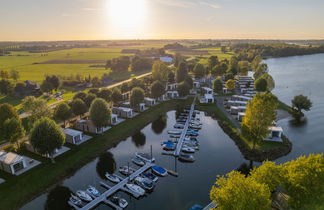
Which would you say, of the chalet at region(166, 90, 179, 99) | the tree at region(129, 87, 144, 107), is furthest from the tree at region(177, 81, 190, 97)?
the tree at region(129, 87, 144, 107)

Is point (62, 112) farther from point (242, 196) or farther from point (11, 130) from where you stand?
point (242, 196)

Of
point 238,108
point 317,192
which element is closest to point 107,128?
point 238,108

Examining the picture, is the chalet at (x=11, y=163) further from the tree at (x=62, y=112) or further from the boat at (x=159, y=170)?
the boat at (x=159, y=170)

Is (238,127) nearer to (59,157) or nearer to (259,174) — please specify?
(259,174)

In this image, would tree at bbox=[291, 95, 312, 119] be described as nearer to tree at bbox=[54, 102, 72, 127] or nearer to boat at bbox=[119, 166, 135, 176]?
boat at bbox=[119, 166, 135, 176]

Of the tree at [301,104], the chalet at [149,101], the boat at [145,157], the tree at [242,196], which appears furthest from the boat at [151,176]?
the tree at [301,104]
